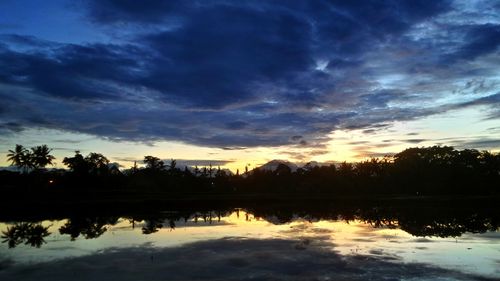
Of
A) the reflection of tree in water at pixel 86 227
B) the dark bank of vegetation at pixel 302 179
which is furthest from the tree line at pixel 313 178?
the reflection of tree in water at pixel 86 227

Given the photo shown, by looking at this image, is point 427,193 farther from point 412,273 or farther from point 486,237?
point 412,273

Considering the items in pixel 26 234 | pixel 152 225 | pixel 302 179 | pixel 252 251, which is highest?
pixel 302 179

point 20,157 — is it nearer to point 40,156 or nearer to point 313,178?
point 40,156

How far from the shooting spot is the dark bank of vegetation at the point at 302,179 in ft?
290

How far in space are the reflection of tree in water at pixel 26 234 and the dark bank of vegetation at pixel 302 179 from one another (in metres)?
44.2

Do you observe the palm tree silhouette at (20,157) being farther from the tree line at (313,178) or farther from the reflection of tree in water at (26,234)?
the reflection of tree in water at (26,234)

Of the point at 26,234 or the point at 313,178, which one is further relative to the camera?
the point at 313,178

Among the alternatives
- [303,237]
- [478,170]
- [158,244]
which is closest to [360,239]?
[303,237]

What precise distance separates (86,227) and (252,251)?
53.4 feet

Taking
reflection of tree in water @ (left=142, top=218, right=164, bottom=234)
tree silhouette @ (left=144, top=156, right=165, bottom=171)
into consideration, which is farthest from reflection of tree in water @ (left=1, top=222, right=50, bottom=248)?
tree silhouette @ (left=144, top=156, right=165, bottom=171)

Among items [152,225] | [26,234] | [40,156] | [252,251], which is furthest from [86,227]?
[40,156]

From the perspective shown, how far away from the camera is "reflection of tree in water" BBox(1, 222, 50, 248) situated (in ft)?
79.7

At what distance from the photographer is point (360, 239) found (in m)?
24.8

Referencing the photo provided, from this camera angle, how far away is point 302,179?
10881cm
